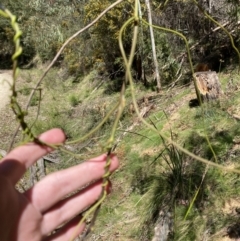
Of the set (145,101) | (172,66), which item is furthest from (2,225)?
(172,66)

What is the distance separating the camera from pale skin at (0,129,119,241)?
3.64 feet

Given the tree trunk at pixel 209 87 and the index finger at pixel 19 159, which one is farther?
the tree trunk at pixel 209 87

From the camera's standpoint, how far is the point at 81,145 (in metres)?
4.52

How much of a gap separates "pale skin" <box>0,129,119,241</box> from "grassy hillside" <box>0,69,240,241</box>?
0.25 ft

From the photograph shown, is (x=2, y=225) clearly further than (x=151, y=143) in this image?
No

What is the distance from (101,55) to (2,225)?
6024 mm

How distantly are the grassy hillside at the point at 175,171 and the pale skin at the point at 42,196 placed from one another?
0.25 feet

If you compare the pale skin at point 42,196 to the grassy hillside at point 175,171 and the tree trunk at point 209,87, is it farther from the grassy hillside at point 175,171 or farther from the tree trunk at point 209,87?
the tree trunk at point 209,87

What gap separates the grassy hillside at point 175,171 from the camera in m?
2.29

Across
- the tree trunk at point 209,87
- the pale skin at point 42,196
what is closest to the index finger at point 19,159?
the pale skin at point 42,196

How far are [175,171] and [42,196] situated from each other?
1482 mm

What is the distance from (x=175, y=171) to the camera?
253cm

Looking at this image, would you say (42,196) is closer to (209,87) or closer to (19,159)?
(19,159)

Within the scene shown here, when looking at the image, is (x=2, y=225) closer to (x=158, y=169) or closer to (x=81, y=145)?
(x=158, y=169)
